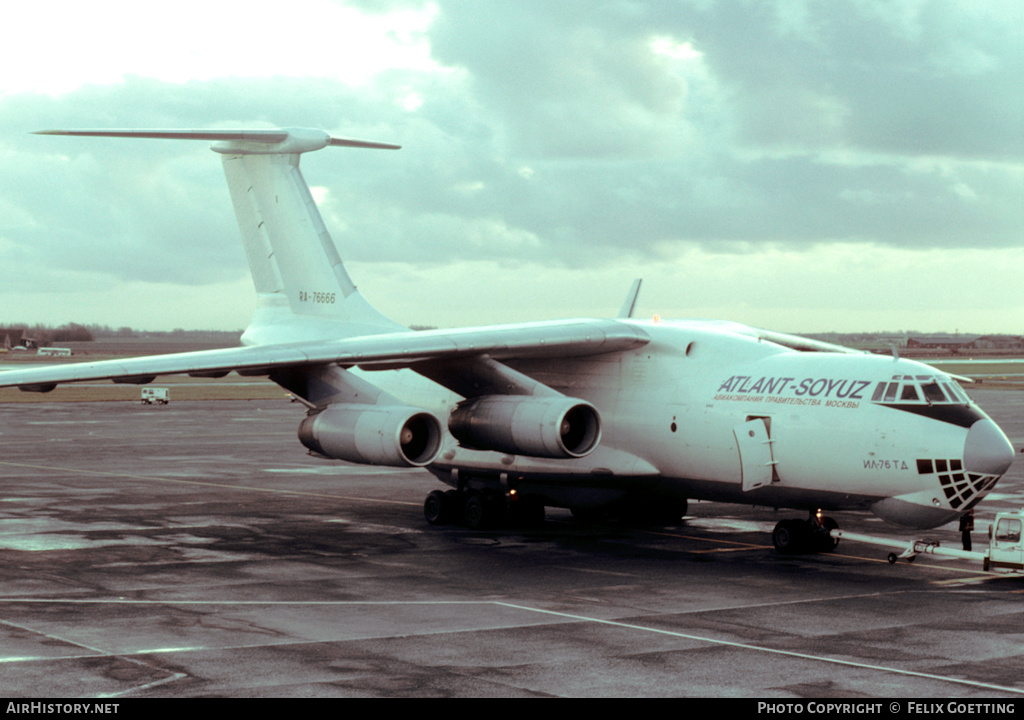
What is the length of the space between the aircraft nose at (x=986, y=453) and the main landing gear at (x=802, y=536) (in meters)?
2.71

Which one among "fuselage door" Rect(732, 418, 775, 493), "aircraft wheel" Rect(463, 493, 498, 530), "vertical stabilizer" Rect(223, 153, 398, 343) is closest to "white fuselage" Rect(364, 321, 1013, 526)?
"fuselage door" Rect(732, 418, 775, 493)

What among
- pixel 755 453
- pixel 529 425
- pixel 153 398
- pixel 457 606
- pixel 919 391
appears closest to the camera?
pixel 457 606

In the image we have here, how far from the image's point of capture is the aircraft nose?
1520 centimetres

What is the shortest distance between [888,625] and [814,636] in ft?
3.47

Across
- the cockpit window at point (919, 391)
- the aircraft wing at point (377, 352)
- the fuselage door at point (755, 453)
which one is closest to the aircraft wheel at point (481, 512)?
the aircraft wing at point (377, 352)

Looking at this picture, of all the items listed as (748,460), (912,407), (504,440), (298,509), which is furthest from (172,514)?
(912,407)

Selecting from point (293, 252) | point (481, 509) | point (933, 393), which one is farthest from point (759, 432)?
A: point (293, 252)

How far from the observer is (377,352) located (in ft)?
57.7

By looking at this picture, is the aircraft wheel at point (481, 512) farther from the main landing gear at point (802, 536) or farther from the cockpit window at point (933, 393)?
the cockpit window at point (933, 393)

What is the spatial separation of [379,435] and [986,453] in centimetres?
795

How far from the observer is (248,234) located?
23.1 meters

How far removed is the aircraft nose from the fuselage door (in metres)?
2.62

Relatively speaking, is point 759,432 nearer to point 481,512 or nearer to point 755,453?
point 755,453

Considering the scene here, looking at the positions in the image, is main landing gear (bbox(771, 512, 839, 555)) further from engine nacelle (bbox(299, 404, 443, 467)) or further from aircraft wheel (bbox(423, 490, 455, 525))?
aircraft wheel (bbox(423, 490, 455, 525))
